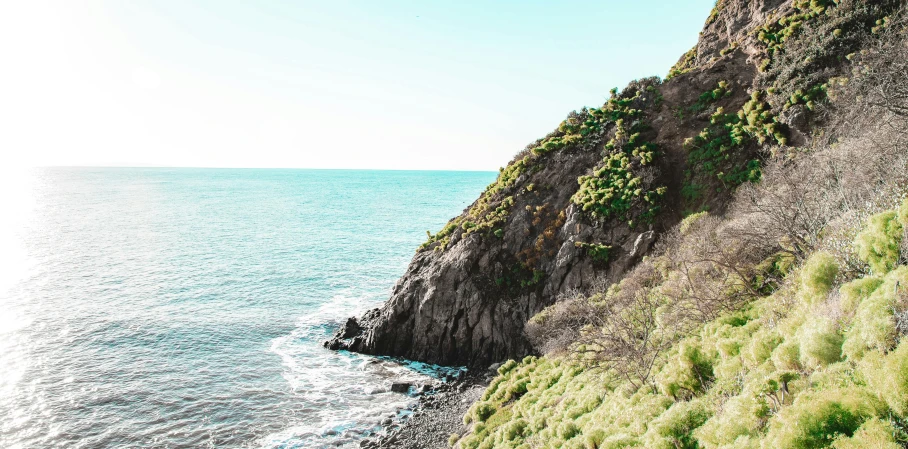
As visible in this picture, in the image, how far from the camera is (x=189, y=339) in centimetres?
4666

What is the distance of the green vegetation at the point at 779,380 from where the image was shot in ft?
36.3

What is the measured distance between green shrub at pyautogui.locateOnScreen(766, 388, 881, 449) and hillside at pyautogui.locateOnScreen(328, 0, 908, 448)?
0.13ft

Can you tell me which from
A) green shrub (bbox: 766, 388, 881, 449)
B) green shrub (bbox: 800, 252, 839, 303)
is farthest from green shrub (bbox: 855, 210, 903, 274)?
green shrub (bbox: 766, 388, 881, 449)

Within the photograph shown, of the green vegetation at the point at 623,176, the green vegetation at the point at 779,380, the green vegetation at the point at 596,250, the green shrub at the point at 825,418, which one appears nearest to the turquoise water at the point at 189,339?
the green vegetation at the point at 596,250

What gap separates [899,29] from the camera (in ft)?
114

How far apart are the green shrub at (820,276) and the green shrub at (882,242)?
1.05 metres

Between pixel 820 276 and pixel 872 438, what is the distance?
7.43 m

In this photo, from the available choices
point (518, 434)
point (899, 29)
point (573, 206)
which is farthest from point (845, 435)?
point (899, 29)

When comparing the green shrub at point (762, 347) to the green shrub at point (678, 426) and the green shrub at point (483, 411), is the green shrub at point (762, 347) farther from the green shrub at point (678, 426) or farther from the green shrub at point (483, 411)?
the green shrub at point (483, 411)

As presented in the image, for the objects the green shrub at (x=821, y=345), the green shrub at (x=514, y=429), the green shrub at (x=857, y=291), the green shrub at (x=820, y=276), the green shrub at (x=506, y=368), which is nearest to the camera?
the green shrub at (x=821, y=345)

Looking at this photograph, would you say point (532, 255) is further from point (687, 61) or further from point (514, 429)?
point (687, 61)

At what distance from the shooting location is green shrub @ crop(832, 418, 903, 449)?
32.3ft

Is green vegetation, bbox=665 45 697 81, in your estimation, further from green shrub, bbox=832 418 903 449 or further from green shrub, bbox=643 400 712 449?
green shrub, bbox=832 418 903 449

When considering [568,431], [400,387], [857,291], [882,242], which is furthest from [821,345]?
[400,387]
